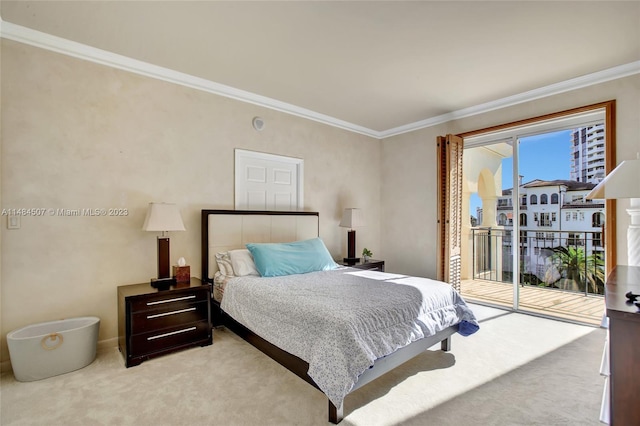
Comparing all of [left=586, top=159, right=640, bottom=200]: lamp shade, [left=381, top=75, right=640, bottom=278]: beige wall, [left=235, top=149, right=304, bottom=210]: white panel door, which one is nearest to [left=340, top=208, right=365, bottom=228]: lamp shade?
[left=235, top=149, right=304, bottom=210]: white panel door

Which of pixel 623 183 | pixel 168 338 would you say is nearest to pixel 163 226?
pixel 168 338

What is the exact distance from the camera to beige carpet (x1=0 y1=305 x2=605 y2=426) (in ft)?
6.14

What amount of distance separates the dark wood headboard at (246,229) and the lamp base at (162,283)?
47 centimetres

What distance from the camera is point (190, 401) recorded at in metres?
2.04

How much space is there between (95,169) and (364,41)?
2.71 m

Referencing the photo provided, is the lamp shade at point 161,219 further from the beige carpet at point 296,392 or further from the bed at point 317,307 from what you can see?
the beige carpet at point 296,392

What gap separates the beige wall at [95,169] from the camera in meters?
2.53

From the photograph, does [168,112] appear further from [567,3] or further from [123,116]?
[567,3]

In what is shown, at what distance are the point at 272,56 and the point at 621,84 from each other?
3.61 m

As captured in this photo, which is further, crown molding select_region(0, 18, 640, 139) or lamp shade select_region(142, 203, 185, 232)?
lamp shade select_region(142, 203, 185, 232)

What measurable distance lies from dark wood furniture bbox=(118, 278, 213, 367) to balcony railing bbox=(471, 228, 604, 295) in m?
3.96

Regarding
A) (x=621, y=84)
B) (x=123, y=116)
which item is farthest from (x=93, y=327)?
(x=621, y=84)

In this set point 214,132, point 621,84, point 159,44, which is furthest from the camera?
point 214,132

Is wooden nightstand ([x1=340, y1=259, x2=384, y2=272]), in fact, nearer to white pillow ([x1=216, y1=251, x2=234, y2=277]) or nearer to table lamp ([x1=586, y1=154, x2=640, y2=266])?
white pillow ([x1=216, y1=251, x2=234, y2=277])
